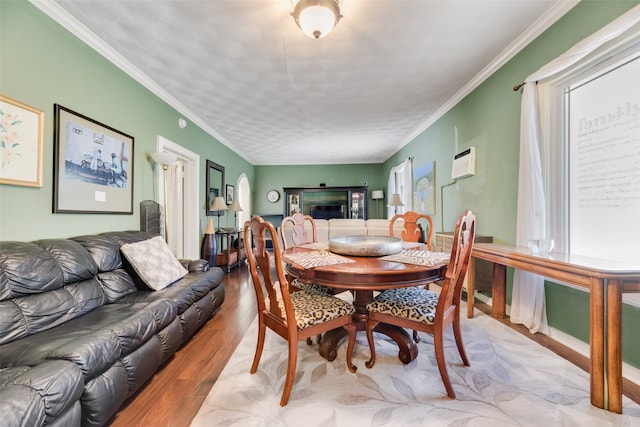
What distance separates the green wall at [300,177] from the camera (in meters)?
7.64

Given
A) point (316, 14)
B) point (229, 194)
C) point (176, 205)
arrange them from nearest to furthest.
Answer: point (316, 14)
point (176, 205)
point (229, 194)

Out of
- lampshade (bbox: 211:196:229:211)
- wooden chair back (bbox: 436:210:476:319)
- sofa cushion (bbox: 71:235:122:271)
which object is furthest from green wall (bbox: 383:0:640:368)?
lampshade (bbox: 211:196:229:211)

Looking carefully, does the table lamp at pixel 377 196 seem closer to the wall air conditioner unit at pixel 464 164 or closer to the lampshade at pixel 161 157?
the wall air conditioner unit at pixel 464 164

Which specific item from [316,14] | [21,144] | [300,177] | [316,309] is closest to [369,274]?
[316,309]

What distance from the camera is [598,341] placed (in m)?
1.33

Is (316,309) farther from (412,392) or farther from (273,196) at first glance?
(273,196)

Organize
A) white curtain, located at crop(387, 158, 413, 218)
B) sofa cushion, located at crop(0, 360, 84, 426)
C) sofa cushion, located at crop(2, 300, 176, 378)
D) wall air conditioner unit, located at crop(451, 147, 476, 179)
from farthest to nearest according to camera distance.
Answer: white curtain, located at crop(387, 158, 413, 218) < wall air conditioner unit, located at crop(451, 147, 476, 179) < sofa cushion, located at crop(2, 300, 176, 378) < sofa cushion, located at crop(0, 360, 84, 426)

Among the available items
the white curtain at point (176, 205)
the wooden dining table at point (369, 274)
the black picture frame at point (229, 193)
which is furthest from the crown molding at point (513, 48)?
the black picture frame at point (229, 193)

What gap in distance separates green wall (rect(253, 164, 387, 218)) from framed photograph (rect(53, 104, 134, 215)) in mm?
4981

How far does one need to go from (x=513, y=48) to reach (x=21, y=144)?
12.9 feet

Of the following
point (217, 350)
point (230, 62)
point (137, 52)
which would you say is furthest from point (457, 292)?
point (137, 52)

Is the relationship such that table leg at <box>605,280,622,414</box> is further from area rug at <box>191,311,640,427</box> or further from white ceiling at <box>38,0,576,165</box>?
white ceiling at <box>38,0,576,165</box>

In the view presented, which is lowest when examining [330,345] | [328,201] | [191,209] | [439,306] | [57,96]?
[330,345]

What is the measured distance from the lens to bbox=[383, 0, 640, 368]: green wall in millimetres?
1740
